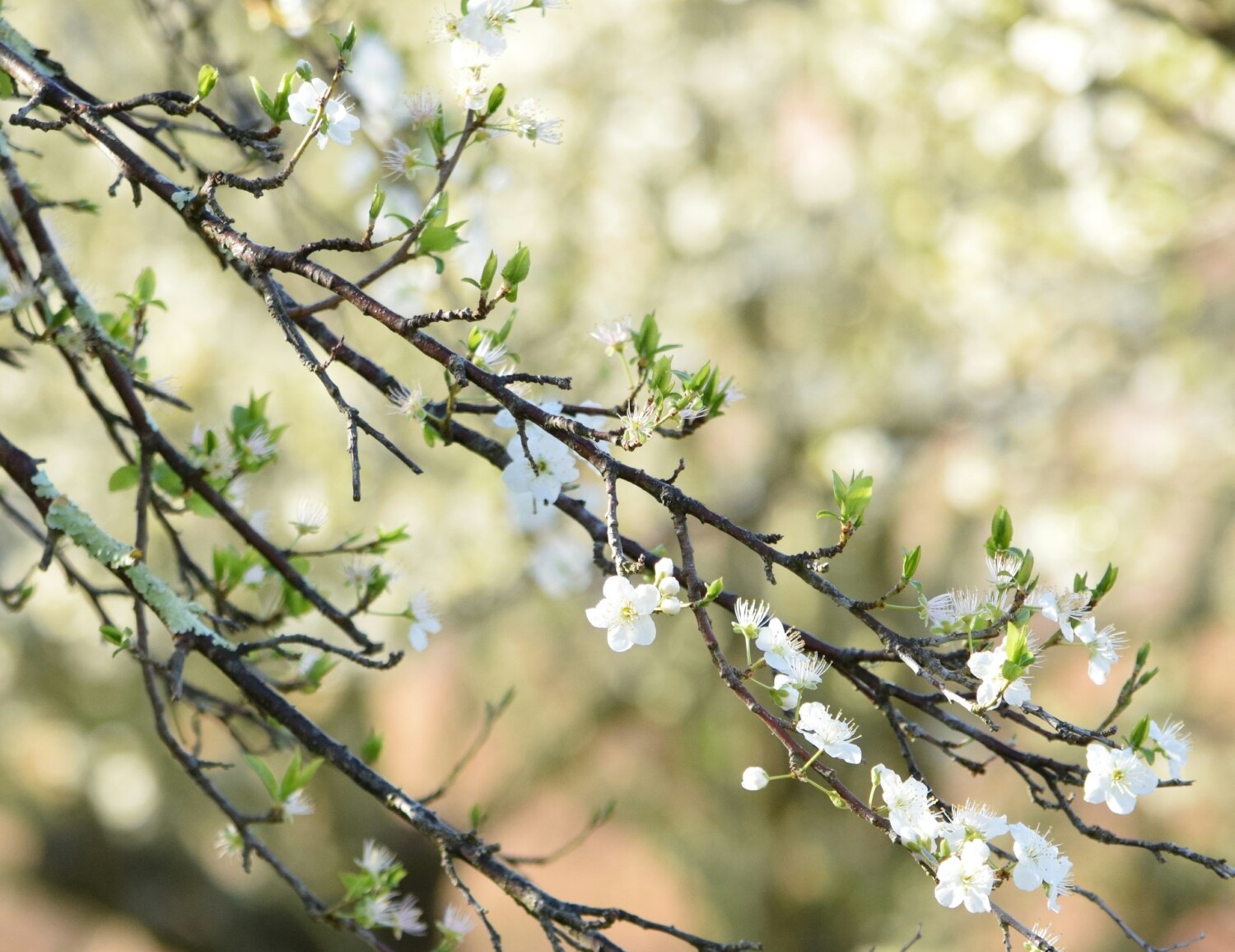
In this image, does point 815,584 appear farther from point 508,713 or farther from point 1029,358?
point 508,713

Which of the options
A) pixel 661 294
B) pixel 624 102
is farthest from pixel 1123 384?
Result: pixel 624 102

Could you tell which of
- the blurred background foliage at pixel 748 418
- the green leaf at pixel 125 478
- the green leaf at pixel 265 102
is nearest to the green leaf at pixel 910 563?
the green leaf at pixel 265 102

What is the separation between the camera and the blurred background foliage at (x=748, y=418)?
10.7ft

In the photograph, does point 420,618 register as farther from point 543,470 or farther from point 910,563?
point 910,563

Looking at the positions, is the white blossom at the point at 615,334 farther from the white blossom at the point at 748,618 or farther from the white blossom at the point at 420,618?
the white blossom at the point at 420,618

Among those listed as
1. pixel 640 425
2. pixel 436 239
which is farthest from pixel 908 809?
pixel 436 239

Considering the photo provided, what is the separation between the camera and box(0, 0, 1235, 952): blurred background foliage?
3.25 m

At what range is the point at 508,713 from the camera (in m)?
4.02

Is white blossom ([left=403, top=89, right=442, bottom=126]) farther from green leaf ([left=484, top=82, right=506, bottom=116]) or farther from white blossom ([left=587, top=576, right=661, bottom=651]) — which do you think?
white blossom ([left=587, top=576, right=661, bottom=651])

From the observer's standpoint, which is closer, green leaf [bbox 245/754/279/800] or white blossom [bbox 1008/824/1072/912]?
white blossom [bbox 1008/824/1072/912]

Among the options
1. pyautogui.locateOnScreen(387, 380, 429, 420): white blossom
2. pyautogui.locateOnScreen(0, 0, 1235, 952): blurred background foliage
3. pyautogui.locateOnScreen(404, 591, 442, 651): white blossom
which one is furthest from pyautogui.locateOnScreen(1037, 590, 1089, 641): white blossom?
pyautogui.locateOnScreen(0, 0, 1235, 952): blurred background foliage

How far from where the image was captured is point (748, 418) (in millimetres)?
3885

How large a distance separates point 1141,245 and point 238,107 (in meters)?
2.88

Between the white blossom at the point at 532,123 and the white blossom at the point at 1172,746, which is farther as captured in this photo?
the white blossom at the point at 532,123
